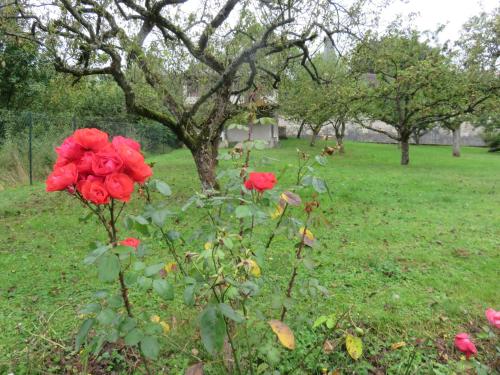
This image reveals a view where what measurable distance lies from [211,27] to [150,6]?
50.8 inches

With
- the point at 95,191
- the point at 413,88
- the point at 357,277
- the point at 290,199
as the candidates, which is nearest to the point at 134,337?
the point at 95,191

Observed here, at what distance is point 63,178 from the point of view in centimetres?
118

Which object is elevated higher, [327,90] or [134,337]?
[327,90]

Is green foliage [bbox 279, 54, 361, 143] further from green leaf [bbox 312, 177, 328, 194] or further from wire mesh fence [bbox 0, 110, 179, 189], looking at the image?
green leaf [bbox 312, 177, 328, 194]

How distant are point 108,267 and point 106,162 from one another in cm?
32

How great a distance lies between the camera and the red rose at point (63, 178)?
1.18 metres

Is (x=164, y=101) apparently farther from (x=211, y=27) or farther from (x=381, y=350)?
(x=381, y=350)

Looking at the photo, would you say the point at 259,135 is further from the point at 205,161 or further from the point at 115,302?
the point at 115,302

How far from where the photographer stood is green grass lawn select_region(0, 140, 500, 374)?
2439 millimetres

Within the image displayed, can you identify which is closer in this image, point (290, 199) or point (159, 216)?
point (159, 216)

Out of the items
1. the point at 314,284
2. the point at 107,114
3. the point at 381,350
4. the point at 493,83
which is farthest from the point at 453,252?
the point at 107,114

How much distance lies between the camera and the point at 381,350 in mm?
2557

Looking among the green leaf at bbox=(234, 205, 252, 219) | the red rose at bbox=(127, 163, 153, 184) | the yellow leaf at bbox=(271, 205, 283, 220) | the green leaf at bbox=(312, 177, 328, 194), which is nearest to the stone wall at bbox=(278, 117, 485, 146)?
the yellow leaf at bbox=(271, 205, 283, 220)

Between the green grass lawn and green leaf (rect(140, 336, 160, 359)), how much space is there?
0.79 meters
